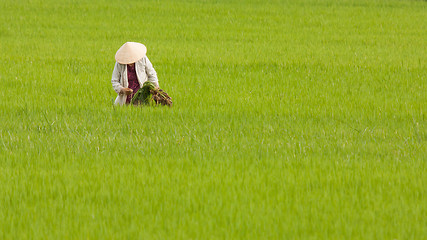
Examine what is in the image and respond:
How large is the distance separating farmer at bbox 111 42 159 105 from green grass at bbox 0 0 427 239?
0.94 ft

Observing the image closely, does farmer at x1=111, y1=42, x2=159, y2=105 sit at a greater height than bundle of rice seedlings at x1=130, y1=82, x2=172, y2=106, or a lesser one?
greater

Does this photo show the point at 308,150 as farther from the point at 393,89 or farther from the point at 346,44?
the point at 346,44

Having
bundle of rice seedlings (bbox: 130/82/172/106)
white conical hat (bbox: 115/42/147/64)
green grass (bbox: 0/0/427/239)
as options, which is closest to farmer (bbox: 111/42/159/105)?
white conical hat (bbox: 115/42/147/64)

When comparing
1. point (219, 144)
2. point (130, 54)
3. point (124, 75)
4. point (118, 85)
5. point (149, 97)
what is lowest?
point (219, 144)

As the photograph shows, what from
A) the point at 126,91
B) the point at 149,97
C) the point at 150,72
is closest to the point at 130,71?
the point at 150,72

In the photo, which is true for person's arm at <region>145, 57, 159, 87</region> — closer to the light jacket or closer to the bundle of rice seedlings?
the light jacket

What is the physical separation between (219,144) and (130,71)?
2305mm

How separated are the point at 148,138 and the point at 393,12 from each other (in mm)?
16074

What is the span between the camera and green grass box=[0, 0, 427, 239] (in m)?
4.08

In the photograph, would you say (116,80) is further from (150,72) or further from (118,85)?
(150,72)

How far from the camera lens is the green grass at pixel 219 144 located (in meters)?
4.08

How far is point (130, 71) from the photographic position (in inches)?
307

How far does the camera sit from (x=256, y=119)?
7.20 m

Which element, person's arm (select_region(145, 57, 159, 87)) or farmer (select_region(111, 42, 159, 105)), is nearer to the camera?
farmer (select_region(111, 42, 159, 105))
